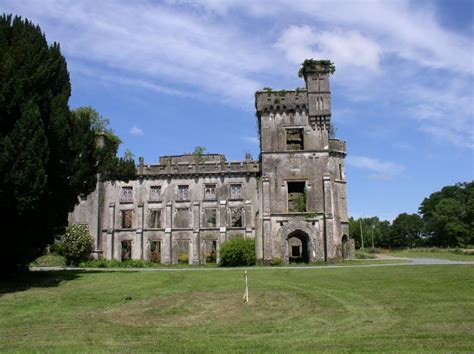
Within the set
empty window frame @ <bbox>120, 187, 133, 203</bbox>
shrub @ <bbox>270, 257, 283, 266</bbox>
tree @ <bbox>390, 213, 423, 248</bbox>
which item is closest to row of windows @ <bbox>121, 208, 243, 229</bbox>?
empty window frame @ <bbox>120, 187, 133, 203</bbox>

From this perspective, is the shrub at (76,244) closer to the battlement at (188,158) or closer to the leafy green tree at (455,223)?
the battlement at (188,158)

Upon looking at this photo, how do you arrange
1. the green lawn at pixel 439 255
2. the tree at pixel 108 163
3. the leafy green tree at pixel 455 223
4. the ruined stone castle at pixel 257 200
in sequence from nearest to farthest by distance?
the tree at pixel 108 163 < the ruined stone castle at pixel 257 200 < the green lawn at pixel 439 255 < the leafy green tree at pixel 455 223

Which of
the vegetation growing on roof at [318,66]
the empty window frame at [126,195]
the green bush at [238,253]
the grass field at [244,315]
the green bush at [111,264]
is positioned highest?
the vegetation growing on roof at [318,66]

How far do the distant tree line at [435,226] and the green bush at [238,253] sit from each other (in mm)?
50601

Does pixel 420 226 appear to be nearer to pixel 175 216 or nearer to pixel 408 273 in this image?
pixel 175 216

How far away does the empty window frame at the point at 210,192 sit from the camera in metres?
43.0

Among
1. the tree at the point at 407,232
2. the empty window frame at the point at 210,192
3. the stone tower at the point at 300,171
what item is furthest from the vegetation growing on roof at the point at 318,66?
the tree at the point at 407,232

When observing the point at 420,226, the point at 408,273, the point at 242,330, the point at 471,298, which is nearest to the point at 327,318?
the point at 242,330

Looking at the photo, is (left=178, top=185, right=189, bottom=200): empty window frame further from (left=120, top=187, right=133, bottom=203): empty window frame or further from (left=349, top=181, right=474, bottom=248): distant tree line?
(left=349, top=181, right=474, bottom=248): distant tree line

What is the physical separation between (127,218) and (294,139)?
17143mm

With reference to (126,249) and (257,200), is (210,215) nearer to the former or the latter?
(257,200)

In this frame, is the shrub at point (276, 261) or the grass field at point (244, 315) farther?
the shrub at point (276, 261)

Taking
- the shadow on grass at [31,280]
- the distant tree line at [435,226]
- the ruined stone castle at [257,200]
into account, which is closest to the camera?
the shadow on grass at [31,280]

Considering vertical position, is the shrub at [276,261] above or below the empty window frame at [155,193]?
below
